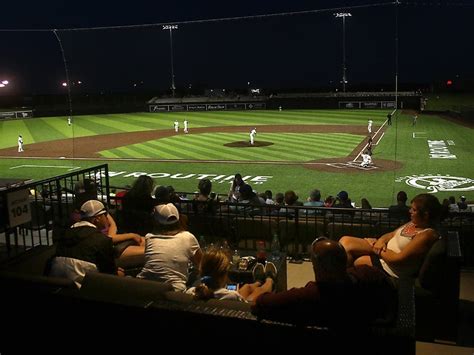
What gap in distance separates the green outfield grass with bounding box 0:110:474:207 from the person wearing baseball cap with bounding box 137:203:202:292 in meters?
9.48

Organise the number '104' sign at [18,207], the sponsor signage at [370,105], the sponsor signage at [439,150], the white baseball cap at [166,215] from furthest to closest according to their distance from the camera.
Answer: the sponsor signage at [370,105]
the sponsor signage at [439,150]
the number '104' sign at [18,207]
the white baseball cap at [166,215]

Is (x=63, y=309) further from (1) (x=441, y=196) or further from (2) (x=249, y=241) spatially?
(1) (x=441, y=196)

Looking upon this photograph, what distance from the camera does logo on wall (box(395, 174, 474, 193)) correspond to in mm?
18359

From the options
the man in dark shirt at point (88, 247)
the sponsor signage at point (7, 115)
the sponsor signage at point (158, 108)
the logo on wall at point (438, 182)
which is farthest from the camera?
the sponsor signage at point (158, 108)

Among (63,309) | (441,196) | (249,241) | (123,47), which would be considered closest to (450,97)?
(123,47)

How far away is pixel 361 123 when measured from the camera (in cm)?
4556

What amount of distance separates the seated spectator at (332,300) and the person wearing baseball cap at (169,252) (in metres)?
1.59

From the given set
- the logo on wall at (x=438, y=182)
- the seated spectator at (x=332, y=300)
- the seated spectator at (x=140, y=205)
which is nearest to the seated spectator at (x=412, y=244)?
the seated spectator at (x=332, y=300)

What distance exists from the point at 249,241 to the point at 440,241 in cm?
413

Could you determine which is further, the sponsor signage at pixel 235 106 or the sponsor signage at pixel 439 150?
the sponsor signage at pixel 235 106

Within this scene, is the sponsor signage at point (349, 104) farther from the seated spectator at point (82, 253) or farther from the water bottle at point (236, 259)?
the seated spectator at point (82, 253)

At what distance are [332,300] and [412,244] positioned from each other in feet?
6.23

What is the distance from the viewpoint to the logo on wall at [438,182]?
60.2 feet

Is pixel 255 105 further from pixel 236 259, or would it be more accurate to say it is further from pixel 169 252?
pixel 169 252
